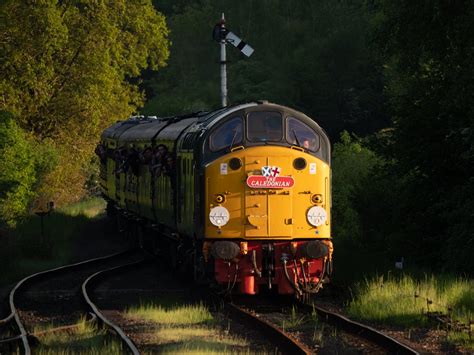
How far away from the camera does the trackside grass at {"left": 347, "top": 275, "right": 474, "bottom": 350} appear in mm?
16625

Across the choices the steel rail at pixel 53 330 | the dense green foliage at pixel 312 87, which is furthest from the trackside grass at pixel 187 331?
the dense green foliage at pixel 312 87

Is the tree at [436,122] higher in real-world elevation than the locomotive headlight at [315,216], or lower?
higher

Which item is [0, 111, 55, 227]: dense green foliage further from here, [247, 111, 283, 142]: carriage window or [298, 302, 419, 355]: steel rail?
[298, 302, 419, 355]: steel rail

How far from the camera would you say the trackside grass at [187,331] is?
559 inches

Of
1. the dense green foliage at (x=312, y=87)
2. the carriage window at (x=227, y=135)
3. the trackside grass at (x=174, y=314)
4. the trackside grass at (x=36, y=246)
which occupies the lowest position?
the trackside grass at (x=174, y=314)

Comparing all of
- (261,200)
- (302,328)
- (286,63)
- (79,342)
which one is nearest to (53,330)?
(79,342)

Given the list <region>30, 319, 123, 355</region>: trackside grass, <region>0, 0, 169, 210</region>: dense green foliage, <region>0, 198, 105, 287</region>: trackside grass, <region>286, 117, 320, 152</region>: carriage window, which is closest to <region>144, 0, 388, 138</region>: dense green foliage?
<region>0, 0, 169, 210</region>: dense green foliage

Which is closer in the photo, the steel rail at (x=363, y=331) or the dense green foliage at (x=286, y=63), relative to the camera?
the steel rail at (x=363, y=331)

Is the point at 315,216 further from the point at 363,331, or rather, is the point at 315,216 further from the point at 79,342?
the point at 79,342

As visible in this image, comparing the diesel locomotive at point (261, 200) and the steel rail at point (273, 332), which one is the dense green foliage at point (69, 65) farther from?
the steel rail at point (273, 332)

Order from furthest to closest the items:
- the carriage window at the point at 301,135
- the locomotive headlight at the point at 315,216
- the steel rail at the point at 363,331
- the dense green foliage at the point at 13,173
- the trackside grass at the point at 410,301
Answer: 1. the dense green foliage at the point at 13,173
2. the carriage window at the point at 301,135
3. the locomotive headlight at the point at 315,216
4. the trackside grass at the point at 410,301
5. the steel rail at the point at 363,331

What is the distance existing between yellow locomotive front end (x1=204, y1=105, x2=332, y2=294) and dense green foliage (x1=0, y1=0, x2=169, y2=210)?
71.7ft

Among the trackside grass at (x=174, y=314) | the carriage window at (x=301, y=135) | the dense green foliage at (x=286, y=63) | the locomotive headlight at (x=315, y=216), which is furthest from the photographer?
the dense green foliage at (x=286, y=63)

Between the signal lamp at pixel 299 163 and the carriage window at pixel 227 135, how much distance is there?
963mm
